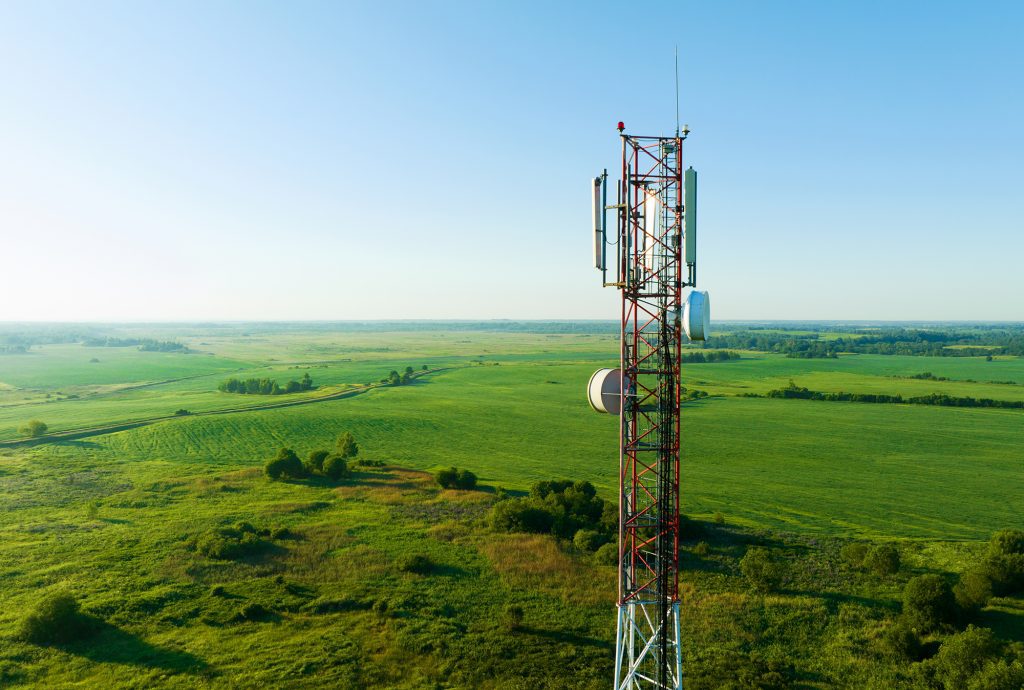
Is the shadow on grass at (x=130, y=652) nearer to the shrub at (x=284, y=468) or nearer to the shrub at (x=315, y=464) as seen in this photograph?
the shrub at (x=284, y=468)

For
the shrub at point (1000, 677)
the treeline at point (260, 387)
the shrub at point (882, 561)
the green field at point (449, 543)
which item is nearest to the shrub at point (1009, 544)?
the green field at point (449, 543)

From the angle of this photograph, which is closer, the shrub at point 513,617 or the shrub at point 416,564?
the shrub at point 513,617

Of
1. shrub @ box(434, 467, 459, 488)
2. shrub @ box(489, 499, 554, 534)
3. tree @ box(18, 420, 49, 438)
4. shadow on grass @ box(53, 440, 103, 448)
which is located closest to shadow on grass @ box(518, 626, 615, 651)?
shrub @ box(489, 499, 554, 534)

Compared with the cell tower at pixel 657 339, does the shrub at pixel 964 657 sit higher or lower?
lower

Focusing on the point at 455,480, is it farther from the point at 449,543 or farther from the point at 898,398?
the point at 898,398

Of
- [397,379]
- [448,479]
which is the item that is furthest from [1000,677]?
[397,379]

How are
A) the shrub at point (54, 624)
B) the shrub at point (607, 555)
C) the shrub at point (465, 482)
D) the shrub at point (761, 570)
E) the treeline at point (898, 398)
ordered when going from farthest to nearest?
1. the treeline at point (898, 398)
2. the shrub at point (465, 482)
3. the shrub at point (607, 555)
4. the shrub at point (761, 570)
5. the shrub at point (54, 624)

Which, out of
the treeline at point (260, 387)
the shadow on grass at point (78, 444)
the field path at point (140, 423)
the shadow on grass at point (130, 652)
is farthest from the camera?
the treeline at point (260, 387)
